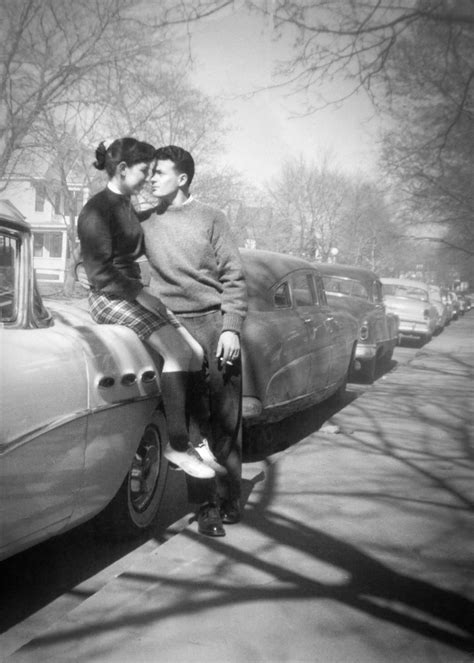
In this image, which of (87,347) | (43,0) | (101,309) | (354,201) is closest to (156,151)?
(101,309)

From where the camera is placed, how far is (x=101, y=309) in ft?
11.9

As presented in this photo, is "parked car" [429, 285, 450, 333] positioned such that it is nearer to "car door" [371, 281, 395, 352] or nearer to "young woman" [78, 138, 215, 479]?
"car door" [371, 281, 395, 352]

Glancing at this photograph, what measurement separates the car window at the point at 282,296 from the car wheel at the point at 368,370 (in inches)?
176

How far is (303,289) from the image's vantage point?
699 cm

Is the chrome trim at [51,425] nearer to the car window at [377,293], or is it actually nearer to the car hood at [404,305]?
the car window at [377,293]

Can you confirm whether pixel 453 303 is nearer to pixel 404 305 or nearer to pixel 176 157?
pixel 404 305

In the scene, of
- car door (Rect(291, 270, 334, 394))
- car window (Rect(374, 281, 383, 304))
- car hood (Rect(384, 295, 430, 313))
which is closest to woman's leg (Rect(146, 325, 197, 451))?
car door (Rect(291, 270, 334, 394))

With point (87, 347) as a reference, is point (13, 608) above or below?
below

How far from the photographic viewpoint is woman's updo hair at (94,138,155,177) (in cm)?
357

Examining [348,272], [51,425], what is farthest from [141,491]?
[348,272]

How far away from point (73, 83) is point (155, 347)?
20.0 meters

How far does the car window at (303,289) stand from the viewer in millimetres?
6637

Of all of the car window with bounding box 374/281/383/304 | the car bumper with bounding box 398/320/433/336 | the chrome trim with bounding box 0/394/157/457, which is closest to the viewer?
the chrome trim with bounding box 0/394/157/457

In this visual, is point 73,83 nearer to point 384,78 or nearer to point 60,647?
point 384,78
